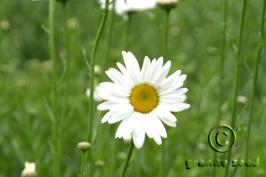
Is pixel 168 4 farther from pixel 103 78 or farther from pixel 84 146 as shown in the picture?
pixel 84 146

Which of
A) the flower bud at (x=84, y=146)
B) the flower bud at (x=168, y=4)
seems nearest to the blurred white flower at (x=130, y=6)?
the flower bud at (x=168, y=4)

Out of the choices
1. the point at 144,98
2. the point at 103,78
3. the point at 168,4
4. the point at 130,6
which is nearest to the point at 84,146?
the point at 144,98

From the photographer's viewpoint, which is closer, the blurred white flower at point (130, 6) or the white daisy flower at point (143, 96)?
the white daisy flower at point (143, 96)

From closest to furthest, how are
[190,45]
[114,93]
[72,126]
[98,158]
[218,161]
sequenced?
1. [114,93]
2. [218,161]
3. [98,158]
4. [72,126]
5. [190,45]

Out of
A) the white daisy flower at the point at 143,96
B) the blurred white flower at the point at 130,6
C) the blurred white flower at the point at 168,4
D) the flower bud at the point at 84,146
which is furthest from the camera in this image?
the blurred white flower at the point at 130,6

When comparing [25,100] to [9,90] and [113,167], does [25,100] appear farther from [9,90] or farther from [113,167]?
[113,167]

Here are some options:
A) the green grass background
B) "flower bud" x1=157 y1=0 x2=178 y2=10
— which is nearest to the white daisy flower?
the green grass background

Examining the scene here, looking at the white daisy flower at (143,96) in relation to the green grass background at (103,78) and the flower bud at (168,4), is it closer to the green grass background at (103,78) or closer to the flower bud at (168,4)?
the green grass background at (103,78)

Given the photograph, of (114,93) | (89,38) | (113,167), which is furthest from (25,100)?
(114,93)

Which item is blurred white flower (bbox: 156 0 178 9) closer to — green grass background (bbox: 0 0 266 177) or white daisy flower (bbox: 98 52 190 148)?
green grass background (bbox: 0 0 266 177)
